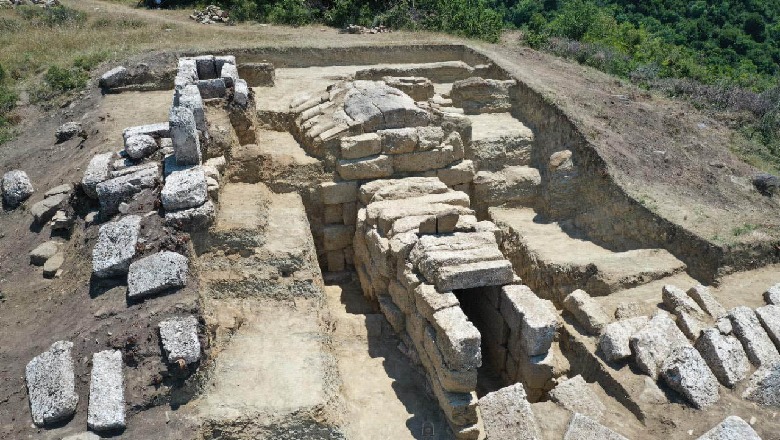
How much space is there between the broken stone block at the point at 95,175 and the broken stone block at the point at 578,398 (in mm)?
6757

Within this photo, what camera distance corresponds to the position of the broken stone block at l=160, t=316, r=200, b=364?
611cm

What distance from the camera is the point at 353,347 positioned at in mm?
8188

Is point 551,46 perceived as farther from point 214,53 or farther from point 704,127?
point 214,53

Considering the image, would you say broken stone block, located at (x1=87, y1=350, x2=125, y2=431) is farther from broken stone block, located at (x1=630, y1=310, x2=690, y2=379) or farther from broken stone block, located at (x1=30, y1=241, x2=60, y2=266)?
broken stone block, located at (x1=630, y1=310, x2=690, y2=379)

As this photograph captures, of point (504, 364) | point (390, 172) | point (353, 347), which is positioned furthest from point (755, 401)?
point (390, 172)

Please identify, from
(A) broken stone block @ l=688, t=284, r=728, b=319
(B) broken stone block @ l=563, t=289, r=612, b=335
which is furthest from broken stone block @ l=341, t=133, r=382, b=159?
(A) broken stone block @ l=688, t=284, r=728, b=319

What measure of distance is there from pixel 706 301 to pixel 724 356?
1127 millimetres

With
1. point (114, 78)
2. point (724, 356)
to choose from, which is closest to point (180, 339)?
point (724, 356)

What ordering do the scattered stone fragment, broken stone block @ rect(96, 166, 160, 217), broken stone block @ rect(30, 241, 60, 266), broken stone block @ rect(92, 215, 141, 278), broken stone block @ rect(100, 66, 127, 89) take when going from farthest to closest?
1. broken stone block @ rect(100, 66, 127, 89)
2. the scattered stone fragment
3. broken stone block @ rect(30, 241, 60, 266)
4. broken stone block @ rect(96, 166, 160, 217)
5. broken stone block @ rect(92, 215, 141, 278)

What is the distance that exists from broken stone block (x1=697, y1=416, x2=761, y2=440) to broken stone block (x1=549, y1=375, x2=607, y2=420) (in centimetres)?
102

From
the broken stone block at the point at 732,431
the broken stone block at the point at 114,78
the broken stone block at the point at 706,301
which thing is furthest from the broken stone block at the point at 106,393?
the broken stone block at the point at 114,78

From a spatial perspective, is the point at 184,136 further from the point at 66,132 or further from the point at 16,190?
the point at 66,132

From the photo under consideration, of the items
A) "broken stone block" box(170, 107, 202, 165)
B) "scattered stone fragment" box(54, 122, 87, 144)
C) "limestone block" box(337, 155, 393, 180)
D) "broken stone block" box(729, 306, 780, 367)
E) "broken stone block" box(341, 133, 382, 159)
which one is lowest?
"scattered stone fragment" box(54, 122, 87, 144)

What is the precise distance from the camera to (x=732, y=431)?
5641mm
